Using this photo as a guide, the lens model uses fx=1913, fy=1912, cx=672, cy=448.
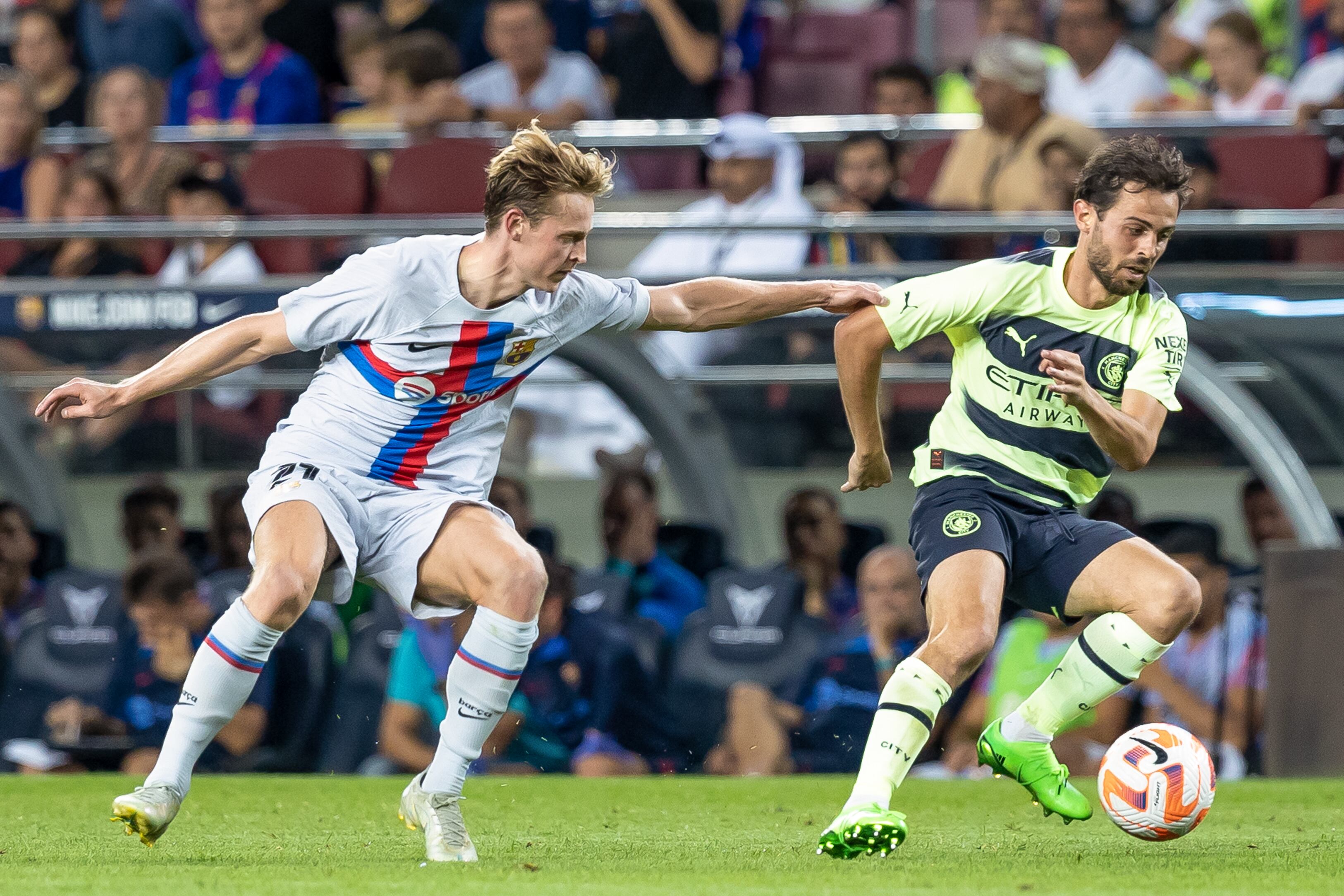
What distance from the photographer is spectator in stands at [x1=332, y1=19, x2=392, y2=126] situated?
11.5m

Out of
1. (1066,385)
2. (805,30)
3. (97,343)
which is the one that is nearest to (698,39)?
(805,30)

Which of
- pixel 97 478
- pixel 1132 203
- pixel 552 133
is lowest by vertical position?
pixel 97 478

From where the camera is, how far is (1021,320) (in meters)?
5.69

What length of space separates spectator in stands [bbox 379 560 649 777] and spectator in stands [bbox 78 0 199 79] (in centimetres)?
Result: 547

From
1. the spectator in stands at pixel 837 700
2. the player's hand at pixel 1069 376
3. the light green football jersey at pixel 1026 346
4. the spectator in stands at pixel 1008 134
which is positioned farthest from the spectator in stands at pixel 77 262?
the player's hand at pixel 1069 376

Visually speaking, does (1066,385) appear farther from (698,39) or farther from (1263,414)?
(698,39)

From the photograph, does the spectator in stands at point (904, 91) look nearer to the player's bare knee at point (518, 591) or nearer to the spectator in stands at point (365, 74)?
the spectator in stands at point (365, 74)

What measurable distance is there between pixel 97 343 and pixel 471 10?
13.9ft

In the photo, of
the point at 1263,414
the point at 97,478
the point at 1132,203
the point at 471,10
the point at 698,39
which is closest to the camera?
the point at 1132,203

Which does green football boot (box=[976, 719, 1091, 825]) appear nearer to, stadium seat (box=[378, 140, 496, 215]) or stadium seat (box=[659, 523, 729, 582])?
stadium seat (box=[659, 523, 729, 582])

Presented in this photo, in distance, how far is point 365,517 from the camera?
18.1 ft

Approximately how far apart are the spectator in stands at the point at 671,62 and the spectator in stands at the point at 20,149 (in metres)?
3.39

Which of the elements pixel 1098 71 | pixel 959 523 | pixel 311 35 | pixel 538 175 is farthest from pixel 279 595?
pixel 311 35

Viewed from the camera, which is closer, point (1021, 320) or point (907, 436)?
point (1021, 320)
